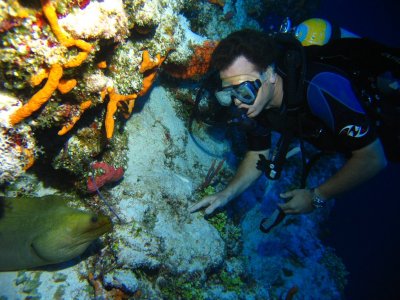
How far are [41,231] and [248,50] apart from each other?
10.6 ft

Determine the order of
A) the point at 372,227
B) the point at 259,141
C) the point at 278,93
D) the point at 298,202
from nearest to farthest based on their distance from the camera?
1. the point at 298,202
2. the point at 278,93
3. the point at 259,141
4. the point at 372,227

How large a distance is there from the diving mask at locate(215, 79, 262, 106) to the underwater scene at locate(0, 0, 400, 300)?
0.02 metres

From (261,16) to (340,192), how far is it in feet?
33.0

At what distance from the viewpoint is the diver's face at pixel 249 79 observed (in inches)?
127

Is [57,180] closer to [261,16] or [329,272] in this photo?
[329,272]

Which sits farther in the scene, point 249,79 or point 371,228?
point 371,228

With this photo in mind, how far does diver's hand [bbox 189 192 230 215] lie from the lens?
13.1 feet

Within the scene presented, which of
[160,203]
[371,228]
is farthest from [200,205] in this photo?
[371,228]

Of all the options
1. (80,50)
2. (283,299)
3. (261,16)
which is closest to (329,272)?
(283,299)

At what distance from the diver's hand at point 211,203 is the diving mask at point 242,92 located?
1676 millimetres

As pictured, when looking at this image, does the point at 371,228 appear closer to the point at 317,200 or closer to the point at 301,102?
the point at 317,200

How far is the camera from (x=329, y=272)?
798 centimetres

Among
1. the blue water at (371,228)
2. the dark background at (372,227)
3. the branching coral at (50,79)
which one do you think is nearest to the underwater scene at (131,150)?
the branching coral at (50,79)

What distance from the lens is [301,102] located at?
3.25 m
